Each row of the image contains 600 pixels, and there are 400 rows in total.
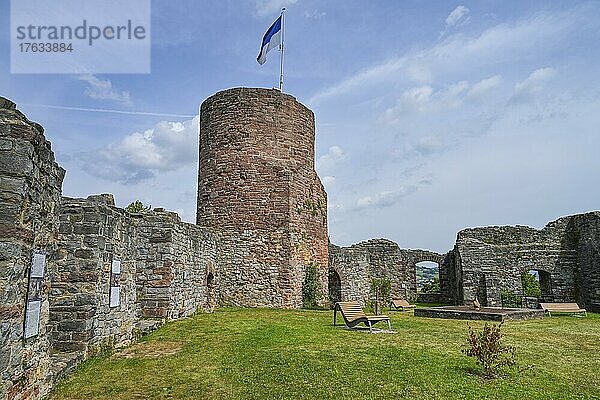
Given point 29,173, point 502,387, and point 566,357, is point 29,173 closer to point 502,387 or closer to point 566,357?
point 502,387

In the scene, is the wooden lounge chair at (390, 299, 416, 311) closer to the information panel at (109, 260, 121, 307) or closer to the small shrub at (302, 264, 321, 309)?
the small shrub at (302, 264, 321, 309)

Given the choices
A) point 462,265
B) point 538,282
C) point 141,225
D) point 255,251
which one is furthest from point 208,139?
point 538,282

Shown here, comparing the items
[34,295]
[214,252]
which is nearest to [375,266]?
[214,252]

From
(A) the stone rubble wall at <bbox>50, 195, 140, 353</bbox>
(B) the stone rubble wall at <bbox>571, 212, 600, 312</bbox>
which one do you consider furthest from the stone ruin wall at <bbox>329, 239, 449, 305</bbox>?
(A) the stone rubble wall at <bbox>50, 195, 140, 353</bbox>

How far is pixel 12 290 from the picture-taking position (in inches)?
185

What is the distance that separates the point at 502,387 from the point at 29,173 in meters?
6.20

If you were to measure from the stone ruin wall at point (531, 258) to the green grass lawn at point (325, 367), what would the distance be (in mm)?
9884

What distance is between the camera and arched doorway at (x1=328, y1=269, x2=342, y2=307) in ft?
69.9

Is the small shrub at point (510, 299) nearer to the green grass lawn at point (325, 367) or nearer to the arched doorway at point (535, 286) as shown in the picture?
the arched doorway at point (535, 286)

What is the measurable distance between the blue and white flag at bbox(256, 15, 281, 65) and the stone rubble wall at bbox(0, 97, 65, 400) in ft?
53.4

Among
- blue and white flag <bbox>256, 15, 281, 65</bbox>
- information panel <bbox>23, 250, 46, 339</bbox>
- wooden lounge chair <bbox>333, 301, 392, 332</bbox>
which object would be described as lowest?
wooden lounge chair <bbox>333, 301, 392, 332</bbox>

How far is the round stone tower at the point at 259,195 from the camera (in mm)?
17891

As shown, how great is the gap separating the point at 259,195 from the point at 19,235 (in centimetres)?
1350

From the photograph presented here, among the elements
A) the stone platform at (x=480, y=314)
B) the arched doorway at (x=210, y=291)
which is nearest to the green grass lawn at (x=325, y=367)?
the stone platform at (x=480, y=314)
